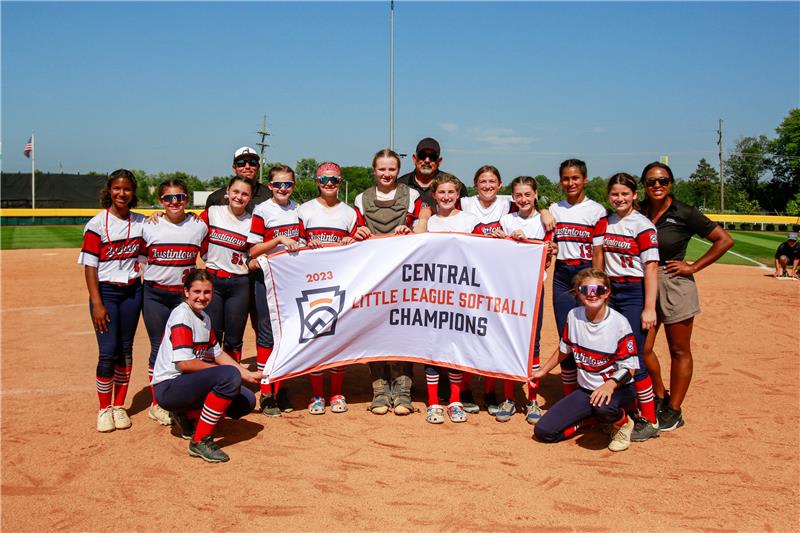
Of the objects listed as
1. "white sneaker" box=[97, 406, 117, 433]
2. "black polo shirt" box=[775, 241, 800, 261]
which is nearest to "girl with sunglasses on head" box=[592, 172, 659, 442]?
"white sneaker" box=[97, 406, 117, 433]

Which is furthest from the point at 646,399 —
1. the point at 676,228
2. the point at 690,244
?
the point at 690,244

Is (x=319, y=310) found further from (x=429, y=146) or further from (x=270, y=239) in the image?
(x=429, y=146)

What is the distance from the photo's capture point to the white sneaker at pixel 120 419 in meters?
5.31

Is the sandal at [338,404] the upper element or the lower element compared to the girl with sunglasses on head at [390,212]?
lower

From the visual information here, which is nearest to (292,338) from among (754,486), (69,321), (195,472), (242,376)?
(242,376)

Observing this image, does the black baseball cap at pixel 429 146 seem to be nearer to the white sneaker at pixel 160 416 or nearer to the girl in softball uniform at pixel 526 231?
the girl in softball uniform at pixel 526 231

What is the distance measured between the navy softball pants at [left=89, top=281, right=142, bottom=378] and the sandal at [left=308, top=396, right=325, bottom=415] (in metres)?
1.82

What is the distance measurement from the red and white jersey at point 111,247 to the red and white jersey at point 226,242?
0.67 meters

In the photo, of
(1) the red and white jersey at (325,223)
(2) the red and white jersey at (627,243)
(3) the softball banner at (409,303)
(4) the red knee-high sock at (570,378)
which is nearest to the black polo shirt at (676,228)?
(2) the red and white jersey at (627,243)

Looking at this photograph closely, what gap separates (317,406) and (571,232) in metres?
2.97

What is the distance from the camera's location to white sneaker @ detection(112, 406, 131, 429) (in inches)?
209

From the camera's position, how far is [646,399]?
5.17 m

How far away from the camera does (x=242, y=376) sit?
492 centimetres

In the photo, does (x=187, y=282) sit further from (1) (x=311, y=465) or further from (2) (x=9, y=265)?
(2) (x=9, y=265)
